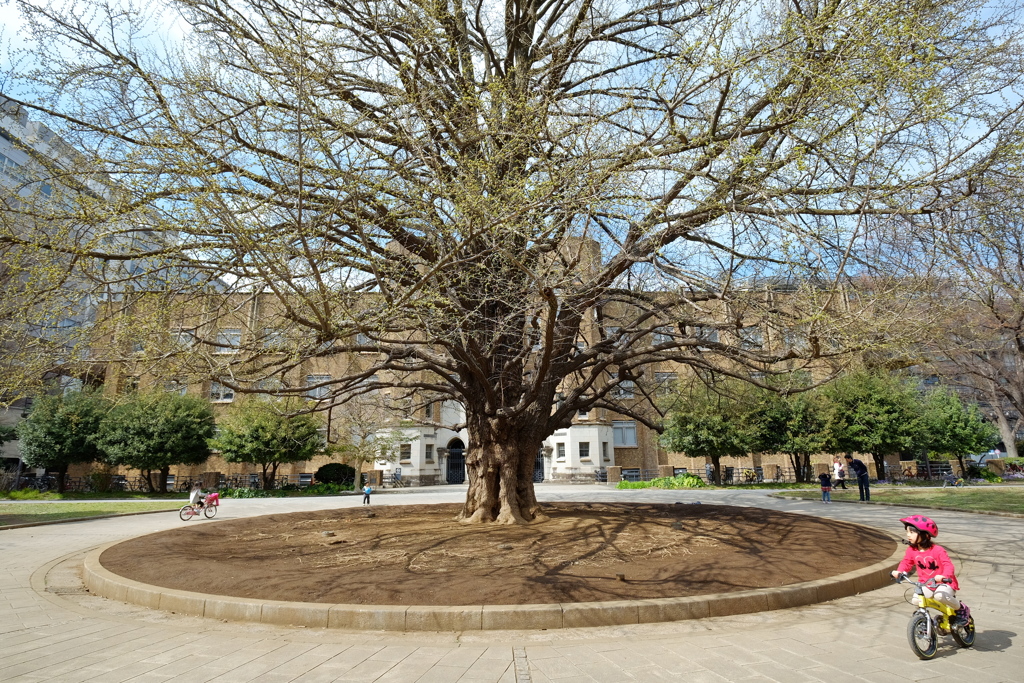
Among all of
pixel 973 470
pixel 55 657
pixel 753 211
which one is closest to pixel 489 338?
pixel 753 211

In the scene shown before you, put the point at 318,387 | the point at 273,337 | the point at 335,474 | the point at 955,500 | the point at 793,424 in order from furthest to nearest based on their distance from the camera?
the point at 335,474 → the point at 793,424 → the point at 955,500 → the point at 273,337 → the point at 318,387

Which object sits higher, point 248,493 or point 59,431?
point 59,431

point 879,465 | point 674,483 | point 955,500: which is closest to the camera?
point 955,500

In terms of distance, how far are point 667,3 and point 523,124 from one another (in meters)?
5.83

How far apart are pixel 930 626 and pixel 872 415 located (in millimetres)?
27365

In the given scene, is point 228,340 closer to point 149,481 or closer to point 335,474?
point 335,474

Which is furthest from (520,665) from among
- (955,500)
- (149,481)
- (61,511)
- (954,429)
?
(954,429)

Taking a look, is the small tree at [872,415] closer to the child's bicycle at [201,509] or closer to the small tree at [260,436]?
the small tree at [260,436]

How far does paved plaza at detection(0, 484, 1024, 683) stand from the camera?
4371mm

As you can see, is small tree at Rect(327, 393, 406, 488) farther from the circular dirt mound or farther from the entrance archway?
the circular dirt mound

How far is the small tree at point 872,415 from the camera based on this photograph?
27.4 m

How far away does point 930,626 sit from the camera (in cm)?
463

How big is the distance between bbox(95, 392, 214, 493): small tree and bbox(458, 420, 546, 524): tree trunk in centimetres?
2289

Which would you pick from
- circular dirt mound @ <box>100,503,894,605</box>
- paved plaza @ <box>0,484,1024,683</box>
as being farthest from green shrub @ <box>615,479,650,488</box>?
paved plaza @ <box>0,484,1024,683</box>
